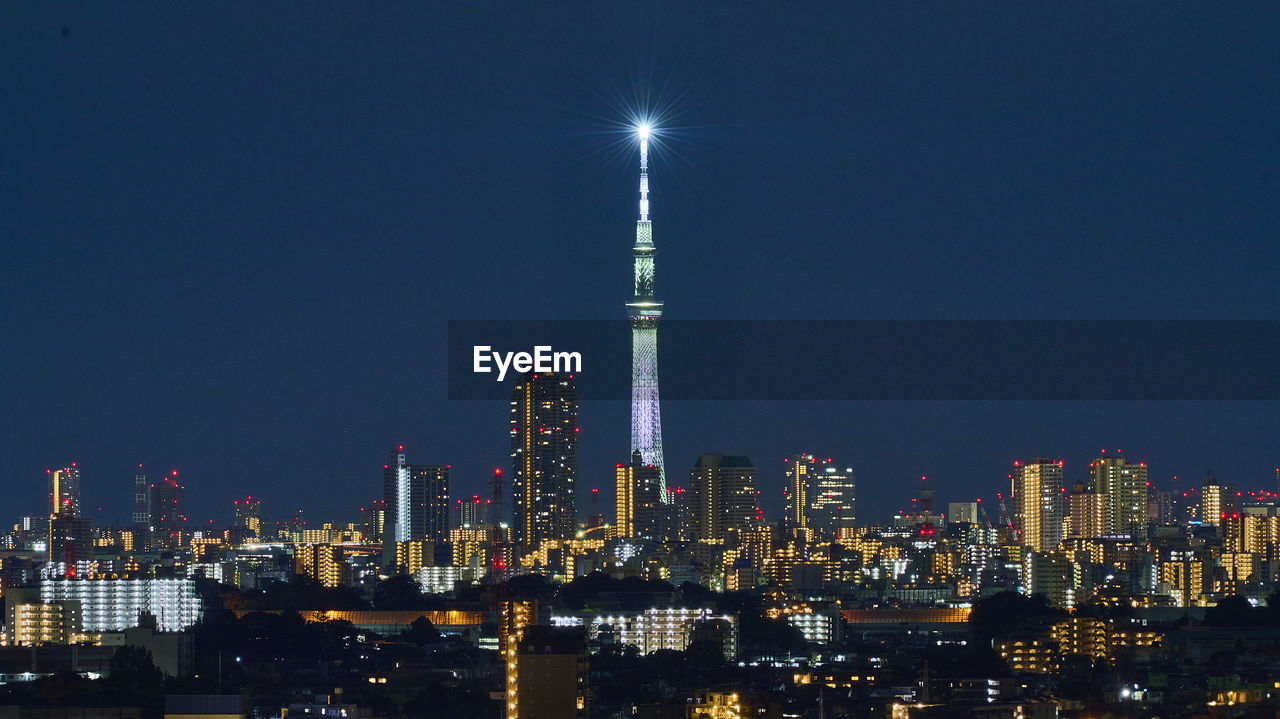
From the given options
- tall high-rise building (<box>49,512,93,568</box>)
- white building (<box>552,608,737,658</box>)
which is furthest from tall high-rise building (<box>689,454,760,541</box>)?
white building (<box>552,608,737,658</box>)

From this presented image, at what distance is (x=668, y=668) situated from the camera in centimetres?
3934

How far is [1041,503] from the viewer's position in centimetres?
9012

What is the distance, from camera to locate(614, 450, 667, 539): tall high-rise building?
8038 centimetres

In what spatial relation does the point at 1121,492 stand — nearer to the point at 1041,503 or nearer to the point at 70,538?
the point at 1041,503

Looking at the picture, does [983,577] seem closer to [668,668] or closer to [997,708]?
[668,668]

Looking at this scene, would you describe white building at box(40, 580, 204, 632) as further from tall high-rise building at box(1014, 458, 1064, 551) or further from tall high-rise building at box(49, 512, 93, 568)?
tall high-rise building at box(1014, 458, 1064, 551)

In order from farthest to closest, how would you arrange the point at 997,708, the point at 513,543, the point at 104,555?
1. the point at 513,543
2. the point at 104,555
3. the point at 997,708

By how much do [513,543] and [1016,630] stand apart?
40356 millimetres

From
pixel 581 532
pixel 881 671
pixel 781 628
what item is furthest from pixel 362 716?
pixel 581 532

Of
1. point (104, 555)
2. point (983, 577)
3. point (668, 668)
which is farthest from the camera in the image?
point (104, 555)

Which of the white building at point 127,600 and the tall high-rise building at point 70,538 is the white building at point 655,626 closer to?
the white building at point 127,600

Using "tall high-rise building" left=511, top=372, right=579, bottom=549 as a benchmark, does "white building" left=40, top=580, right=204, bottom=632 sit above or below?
below

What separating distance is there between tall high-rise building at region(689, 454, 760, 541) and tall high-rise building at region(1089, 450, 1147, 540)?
11.3 meters

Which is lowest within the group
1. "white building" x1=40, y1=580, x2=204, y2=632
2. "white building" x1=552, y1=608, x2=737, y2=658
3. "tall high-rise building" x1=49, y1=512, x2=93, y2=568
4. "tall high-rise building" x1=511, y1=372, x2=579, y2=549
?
"white building" x1=552, y1=608, x2=737, y2=658
